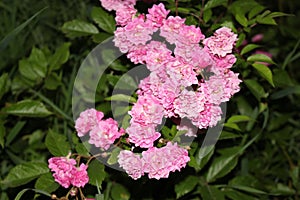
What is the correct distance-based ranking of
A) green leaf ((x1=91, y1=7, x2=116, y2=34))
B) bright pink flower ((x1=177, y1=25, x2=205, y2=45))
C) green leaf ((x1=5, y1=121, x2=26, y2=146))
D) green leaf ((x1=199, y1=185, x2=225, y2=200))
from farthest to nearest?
green leaf ((x1=5, y1=121, x2=26, y2=146)), green leaf ((x1=91, y1=7, x2=116, y2=34)), green leaf ((x1=199, y1=185, x2=225, y2=200)), bright pink flower ((x1=177, y1=25, x2=205, y2=45))

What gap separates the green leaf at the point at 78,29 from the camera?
185cm

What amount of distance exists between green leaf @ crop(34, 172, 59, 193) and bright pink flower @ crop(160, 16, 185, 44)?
0.54 meters

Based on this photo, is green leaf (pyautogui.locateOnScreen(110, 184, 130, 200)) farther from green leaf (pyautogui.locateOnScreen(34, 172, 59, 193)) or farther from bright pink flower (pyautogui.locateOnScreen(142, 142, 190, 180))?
bright pink flower (pyautogui.locateOnScreen(142, 142, 190, 180))

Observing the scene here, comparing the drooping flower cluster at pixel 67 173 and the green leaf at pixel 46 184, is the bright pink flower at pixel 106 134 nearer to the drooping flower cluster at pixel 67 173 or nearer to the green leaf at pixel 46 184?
the drooping flower cluster at pixel 67 173

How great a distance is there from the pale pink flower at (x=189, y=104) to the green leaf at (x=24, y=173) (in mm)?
514

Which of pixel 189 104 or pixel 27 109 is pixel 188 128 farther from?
pixel 27 109

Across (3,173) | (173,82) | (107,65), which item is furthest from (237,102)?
(3,173)

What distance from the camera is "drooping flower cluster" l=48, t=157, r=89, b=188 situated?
1479 mm

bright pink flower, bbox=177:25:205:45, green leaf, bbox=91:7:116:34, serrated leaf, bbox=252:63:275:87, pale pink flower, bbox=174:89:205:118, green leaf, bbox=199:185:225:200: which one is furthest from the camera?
green leaf, bbox=91:7:116:34

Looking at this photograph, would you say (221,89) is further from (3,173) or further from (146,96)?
(3,173)

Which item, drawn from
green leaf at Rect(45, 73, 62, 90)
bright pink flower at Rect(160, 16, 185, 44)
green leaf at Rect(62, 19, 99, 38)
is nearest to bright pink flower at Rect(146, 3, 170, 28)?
bright pink flower at Rect(160, 16, 185, 44)

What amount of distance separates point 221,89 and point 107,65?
1.82 ft

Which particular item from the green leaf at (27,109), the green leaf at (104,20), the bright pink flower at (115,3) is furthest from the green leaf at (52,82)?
the bright pink flower at (115,3)

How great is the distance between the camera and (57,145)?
64.0 inches
